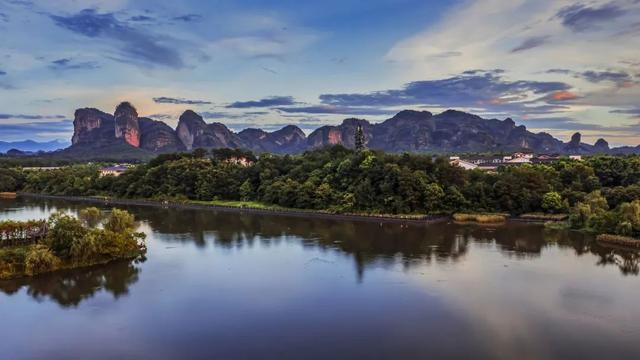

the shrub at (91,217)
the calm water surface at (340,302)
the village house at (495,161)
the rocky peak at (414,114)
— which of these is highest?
the rocky peak at (414,114)

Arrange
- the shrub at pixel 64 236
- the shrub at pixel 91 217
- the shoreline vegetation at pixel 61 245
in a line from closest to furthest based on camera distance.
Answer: the shoreline vegetation at pixel 61 245
the shrub at pixel 64 236
the shrub at pixel 91 217

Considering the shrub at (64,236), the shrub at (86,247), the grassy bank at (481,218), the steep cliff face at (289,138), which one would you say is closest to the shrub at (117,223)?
the shrub at (86,247)

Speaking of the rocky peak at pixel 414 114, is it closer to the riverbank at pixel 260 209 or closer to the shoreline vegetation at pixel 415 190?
the shoreline vegetation at pixel 415 190

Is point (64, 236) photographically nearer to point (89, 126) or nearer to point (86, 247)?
point (86, 247)

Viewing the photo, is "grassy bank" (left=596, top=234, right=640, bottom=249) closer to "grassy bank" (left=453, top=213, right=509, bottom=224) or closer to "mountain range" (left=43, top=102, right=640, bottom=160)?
"grassy bank" (left=453, top=213, right=509, bottom=224)

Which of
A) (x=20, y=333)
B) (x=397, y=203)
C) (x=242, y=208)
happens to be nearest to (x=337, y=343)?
(x=20, y=333)

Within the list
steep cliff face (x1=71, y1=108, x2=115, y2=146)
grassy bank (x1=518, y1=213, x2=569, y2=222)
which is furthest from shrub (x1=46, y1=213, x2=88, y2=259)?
steep cliff face (x1=71, y1=108, x2=115, y2=146)
